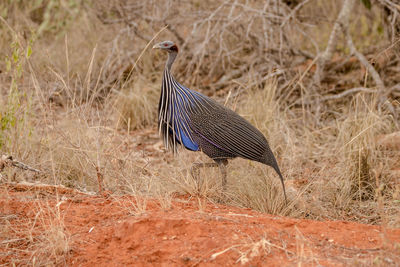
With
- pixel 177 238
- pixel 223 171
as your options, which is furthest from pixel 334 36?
pixel 177 238

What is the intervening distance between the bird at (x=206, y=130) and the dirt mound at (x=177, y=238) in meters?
0.54

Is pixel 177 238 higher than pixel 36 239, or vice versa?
→ pixel 177 238

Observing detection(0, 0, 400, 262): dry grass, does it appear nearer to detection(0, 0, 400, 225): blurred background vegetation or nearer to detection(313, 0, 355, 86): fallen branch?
detection(0, 0, 400, 225): blurred background vegetation

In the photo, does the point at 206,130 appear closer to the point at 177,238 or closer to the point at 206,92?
the point at 177,238

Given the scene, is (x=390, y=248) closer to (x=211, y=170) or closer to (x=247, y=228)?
(x=247, y=228)

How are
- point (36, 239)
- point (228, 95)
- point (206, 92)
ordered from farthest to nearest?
1. point (206, 92)
2. point (228, 95)
3. point (36, 239)

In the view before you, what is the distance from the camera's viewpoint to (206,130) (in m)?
3.48

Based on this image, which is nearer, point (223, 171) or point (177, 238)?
point (177, 238)

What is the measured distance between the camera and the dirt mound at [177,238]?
2.37 meters

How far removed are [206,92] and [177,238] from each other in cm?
370

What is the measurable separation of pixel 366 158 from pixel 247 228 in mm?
1894

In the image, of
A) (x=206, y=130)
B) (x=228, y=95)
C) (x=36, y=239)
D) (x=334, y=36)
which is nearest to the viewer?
(x=36, y=239)

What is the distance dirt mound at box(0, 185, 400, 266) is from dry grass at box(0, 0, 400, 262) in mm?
91

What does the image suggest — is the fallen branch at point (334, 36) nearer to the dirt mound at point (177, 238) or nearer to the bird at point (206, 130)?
the bird at point (206, 130)
